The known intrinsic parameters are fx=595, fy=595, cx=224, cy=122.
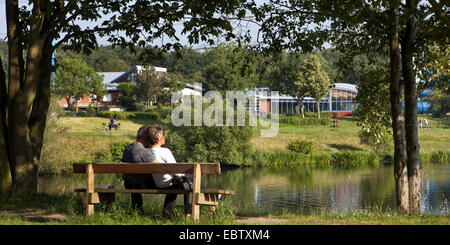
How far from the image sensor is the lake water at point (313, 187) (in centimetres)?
2008

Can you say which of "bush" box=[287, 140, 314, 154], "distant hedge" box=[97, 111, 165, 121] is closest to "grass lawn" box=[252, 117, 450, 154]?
"bush" box=[287, 140, 314, 154]

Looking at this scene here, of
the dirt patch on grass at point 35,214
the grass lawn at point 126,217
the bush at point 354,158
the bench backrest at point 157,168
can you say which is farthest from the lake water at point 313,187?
the bench backrest at point 157,168

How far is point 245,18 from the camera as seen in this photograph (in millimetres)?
11047

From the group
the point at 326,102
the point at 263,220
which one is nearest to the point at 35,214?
the point at 263,220

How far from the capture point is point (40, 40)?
954 centimetres

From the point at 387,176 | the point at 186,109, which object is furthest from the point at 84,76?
the point at 387,176

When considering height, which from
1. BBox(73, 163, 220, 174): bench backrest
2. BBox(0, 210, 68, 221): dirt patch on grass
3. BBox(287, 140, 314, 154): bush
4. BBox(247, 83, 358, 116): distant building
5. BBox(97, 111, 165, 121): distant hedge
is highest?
BBox(247, 83, 358, 116): distant building

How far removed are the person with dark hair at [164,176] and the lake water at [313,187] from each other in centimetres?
1052

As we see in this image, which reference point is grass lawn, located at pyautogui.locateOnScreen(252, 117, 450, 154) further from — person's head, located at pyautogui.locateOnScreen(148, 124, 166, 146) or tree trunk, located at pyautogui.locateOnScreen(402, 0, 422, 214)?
person's head, located at pyautogui.locateOnScreen(148, 124, 166, 146)

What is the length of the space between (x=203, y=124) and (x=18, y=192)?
1043 inches

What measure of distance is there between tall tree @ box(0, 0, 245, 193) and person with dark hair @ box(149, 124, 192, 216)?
10.6 ft

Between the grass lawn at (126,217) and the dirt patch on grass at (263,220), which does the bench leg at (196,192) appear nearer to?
the grass lawn at (126,217)

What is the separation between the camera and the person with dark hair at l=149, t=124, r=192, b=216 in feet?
21.9
